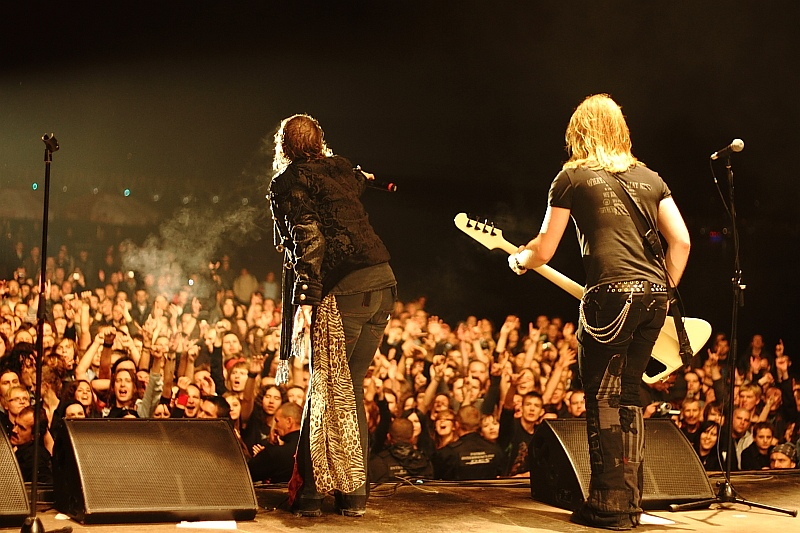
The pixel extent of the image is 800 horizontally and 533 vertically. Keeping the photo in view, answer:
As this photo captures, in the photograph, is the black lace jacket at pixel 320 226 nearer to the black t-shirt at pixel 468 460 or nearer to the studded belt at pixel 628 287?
the studded belt at pixel 628 287

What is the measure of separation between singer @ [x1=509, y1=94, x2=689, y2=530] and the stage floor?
270mm

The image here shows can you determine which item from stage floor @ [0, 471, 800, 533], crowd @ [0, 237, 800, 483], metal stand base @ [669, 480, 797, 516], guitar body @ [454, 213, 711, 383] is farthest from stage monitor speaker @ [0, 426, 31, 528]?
metal stand base @ [669, 480, 797, 516]

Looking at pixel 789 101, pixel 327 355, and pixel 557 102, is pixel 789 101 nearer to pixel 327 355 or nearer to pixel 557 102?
pixel 557 102

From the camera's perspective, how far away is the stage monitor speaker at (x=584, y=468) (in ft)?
12.7

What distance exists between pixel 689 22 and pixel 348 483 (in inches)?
146

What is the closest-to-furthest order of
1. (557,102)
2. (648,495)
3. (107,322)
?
1. (648,495)
2. (107,322)
3. (557,102)

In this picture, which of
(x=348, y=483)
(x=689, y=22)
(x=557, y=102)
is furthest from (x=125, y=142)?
(x=689, y=22)

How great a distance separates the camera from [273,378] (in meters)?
4.69

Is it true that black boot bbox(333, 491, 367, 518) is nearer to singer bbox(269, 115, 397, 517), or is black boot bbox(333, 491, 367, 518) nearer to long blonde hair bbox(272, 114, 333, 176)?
singer bbox(269, 115, 397, 517)

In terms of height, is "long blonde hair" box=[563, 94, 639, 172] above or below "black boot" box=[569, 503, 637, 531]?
above

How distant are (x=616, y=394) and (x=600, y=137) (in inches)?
35.4

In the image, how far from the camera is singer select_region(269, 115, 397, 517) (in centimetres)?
347

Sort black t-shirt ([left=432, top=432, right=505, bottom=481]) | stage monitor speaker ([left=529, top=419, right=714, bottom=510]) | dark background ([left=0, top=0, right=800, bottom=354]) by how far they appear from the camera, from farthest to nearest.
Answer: black t-shirt ([left=432, top=432, right=505, bottom=481]) < dark background ([left=0, top=0, right=800, bottom=354]) < stage monitor speaker ([left=529, top=419, right=714, bottom=510])

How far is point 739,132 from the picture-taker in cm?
573
